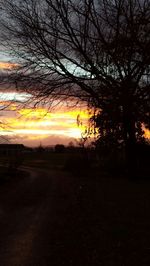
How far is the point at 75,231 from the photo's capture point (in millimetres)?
12969

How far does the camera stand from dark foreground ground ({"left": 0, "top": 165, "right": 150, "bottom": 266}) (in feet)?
31.8

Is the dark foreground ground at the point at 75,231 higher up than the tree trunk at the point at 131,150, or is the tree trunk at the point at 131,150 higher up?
the tree trunk at the point at 131,150

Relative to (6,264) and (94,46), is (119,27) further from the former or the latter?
(6,264)

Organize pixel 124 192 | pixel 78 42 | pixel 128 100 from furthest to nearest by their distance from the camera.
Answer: pixel 124 192 < pixel 78 42 < pixel 128 100

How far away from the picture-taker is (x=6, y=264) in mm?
9125

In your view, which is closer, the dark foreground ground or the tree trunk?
the dark foreground ground

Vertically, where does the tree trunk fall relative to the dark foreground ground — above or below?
above

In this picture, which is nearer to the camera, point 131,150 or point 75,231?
point 75,231

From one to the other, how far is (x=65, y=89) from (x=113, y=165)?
20372mm

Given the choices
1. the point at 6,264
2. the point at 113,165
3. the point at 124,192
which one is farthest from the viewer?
the point at 113,165

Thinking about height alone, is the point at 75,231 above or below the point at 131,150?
below

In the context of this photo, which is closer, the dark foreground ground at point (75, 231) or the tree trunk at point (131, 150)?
the dark foreground ground at point (75, 231)

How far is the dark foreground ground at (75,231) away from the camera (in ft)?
31.8

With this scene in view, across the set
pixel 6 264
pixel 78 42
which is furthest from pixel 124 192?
pixel 6 264
